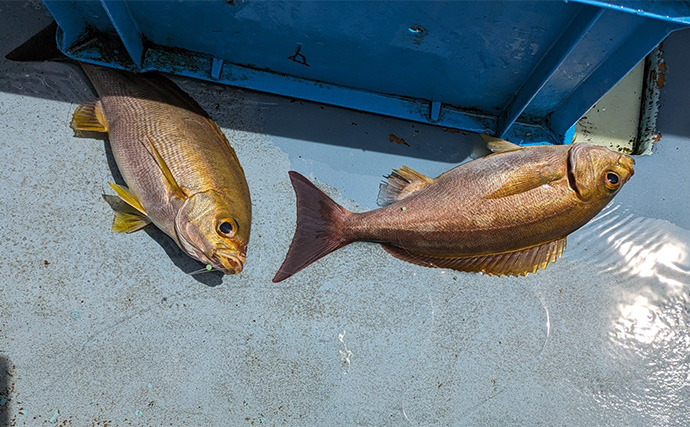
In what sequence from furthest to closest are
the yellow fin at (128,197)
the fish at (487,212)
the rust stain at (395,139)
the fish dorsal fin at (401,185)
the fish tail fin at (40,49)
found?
the rust stain at (395,139), the fish dorsal fin at (401,185), the fish tail fin at (40,49), the fish at (487,212), the yellow fin at (128,197)

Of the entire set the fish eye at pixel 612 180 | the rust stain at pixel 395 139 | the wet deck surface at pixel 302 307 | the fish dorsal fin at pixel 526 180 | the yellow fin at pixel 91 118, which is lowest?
the wet deck surface at pixel 302 307

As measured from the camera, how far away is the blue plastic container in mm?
2193

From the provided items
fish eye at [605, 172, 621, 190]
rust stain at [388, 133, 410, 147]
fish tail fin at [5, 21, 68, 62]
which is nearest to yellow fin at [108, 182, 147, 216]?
fish tail fin at [5, 21, 68, 62]

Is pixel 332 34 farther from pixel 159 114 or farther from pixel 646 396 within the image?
pixel 646 396

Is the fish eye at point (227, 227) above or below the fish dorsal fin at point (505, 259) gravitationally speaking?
below

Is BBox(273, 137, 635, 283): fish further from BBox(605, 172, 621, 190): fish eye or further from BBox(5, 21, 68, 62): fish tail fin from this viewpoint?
BBox(5, 21, 68, 62): fish tail fin

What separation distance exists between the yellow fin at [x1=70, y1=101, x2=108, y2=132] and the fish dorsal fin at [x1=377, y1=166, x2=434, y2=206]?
148 centimetres

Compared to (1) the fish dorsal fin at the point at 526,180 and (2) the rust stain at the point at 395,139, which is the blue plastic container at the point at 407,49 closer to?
(2) the rust stain at the point at 395,139

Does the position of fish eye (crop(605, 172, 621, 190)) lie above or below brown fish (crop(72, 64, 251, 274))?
above

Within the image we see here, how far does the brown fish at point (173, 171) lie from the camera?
2.27 meters

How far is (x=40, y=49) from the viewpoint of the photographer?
2.54m

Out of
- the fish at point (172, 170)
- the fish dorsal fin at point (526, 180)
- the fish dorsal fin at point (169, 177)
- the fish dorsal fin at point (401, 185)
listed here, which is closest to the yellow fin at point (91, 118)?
the fish at point (172, 170)

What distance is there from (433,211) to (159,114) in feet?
4.69

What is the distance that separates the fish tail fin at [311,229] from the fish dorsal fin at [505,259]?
13.0 inches
